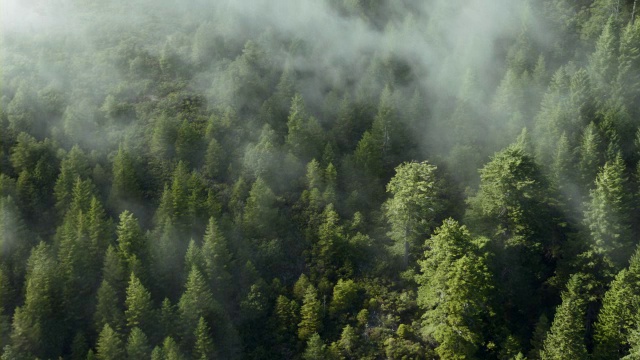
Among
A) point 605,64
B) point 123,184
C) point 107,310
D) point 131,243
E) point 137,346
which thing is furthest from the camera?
point 605,64

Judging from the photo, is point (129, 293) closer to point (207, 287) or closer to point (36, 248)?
point (207, 287)

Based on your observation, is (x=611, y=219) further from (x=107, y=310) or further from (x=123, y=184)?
(x=123, y=184)

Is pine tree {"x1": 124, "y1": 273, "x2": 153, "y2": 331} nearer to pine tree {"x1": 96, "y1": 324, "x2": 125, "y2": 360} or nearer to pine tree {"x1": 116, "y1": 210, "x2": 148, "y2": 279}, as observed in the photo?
pine tree {"x1": 96, "y1": 324, "x2": 125, "y2": 360}

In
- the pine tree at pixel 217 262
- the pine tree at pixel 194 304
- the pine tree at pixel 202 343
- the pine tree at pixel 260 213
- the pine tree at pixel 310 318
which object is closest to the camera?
the pine tree at pixel 202 343

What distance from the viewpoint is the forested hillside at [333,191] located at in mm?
62531

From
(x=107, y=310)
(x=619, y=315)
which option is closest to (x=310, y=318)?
(x=107, y=310)

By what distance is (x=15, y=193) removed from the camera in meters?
76.8

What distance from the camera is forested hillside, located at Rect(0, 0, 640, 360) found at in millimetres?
62531

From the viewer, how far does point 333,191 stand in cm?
7688

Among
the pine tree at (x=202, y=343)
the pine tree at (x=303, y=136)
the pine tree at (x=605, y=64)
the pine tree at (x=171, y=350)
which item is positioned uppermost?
the pine tree at (x=605, y=64)

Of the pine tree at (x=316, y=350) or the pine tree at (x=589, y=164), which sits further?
the pine tree at (x=589, y=164)

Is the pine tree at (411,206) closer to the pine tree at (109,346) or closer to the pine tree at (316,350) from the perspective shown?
the pine tree at (316,350)

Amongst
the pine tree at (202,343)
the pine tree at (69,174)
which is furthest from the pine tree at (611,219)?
the pine tree at (69,174)

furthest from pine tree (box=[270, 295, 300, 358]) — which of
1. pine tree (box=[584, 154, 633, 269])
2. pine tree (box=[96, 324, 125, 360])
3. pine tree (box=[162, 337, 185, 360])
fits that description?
pine tree (box=[584, 154, 633, 269])
